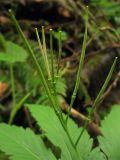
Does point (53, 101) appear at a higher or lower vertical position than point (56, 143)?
higher

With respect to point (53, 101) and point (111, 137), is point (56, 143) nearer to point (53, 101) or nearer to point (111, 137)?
point (111, 137)

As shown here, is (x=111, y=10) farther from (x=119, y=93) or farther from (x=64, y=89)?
(x=64, y=89)

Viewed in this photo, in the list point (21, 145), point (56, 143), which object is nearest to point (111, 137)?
point (56, 143)

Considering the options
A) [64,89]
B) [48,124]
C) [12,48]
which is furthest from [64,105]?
[48,124]

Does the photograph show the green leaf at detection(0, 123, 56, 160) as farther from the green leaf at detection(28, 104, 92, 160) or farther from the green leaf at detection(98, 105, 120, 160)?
the green leaf at detection(98, 105, 120, 160)

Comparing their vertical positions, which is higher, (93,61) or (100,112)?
(93,61)

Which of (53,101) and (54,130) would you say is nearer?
(53,101)

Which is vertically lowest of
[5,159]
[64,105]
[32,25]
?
[5,159]
